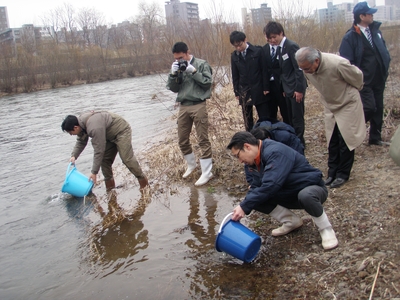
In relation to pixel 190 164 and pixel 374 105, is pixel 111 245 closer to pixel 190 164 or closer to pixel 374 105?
pixel 190 164

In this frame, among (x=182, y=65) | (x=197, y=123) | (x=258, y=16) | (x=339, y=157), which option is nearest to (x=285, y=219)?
(x=339, y=157)

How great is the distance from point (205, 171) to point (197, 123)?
0.70 m

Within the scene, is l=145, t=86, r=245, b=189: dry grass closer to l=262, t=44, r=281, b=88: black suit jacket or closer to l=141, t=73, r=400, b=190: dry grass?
l=141, t=73, r=400, b=190: dry grass

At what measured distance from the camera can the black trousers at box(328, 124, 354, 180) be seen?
14.0 feet

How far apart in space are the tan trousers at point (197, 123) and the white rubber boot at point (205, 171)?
7cm

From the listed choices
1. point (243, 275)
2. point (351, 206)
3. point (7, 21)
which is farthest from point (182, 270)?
point (7, 21)

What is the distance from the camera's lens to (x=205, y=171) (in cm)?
576

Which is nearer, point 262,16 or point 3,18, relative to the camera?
point 262,16

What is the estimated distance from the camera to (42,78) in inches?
1248

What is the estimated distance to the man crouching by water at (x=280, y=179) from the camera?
10.3 feet

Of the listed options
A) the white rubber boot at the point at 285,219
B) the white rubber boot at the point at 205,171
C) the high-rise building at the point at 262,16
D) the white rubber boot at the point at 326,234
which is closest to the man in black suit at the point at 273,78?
the white rubber boot at the point at 205,171

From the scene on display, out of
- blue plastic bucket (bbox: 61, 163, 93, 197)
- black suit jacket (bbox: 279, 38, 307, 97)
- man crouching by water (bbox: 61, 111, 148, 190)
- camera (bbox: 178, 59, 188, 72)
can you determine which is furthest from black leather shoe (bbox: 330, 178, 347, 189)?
blue plastic bucket (bbox: 61, 163, 93, 197)

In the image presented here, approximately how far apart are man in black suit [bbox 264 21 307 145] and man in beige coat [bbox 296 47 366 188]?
0.73 m

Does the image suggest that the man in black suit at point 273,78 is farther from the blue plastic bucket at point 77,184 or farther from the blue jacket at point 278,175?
the blue plastic bucket at point 77,184
